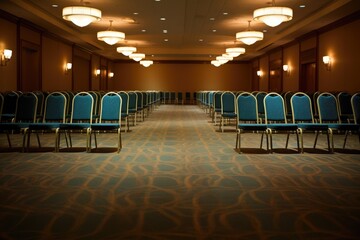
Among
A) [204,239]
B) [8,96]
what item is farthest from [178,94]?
[204,239]

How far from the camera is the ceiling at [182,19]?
13352 millimetres

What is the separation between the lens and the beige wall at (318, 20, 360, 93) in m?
13.4

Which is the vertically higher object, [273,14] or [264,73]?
[273,14]

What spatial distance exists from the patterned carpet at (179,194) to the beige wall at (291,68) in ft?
41.8

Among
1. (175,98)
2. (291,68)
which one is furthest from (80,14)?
(175,98)

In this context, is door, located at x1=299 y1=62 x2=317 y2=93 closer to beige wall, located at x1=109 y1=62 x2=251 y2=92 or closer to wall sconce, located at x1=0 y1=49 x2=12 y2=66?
wall sconce, located at x1=0 y1=49 x2=12 y2=66

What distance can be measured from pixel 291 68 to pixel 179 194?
56.8 ft

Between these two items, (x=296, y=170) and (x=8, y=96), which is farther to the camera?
(x=8, y=96)

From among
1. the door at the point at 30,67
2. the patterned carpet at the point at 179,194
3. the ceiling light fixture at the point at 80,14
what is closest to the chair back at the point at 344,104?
the patterned carpet at the point at 179,194

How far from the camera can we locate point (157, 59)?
32.8 metres

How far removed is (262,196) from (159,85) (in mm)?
29672

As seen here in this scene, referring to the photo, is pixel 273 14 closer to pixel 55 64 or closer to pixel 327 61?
pixel 327 61

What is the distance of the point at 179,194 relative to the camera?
427cm

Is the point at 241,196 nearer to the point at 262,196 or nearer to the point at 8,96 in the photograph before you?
the point at 262,196
